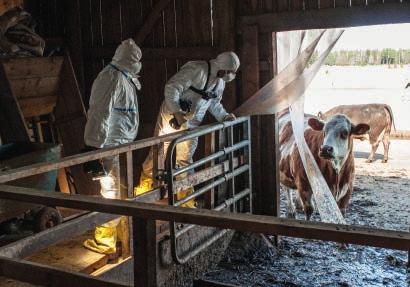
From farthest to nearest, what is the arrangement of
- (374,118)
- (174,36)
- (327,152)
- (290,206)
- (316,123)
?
(374,118)
(290,206)
(316,123)
(174,36)
(327,152)

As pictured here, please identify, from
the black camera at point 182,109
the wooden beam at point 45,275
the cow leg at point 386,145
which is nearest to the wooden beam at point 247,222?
the wooden beam at point 45,275

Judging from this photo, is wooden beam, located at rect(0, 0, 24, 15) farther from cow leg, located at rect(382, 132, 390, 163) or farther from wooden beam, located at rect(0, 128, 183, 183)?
cow leg, located at rect(382, 132, 390, 163)

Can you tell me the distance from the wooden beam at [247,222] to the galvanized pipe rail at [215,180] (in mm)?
1892

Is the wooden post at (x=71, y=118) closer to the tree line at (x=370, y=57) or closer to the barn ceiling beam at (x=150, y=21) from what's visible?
the barn ceiling beam at (x=150, y=21)

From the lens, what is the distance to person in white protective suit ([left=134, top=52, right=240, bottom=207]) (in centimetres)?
536

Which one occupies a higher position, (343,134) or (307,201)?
(343,134)

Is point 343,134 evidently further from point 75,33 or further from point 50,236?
point 50,236

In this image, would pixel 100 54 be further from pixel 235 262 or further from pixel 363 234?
pixel 363 234

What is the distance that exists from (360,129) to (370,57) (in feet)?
51.1

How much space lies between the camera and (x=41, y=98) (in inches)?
256

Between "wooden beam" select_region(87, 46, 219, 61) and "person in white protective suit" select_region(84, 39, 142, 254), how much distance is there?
4.51ft

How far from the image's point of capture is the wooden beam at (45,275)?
6.63ft

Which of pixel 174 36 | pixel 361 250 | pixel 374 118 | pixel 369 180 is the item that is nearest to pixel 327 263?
pixel 361 250

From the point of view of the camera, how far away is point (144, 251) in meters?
1.99
